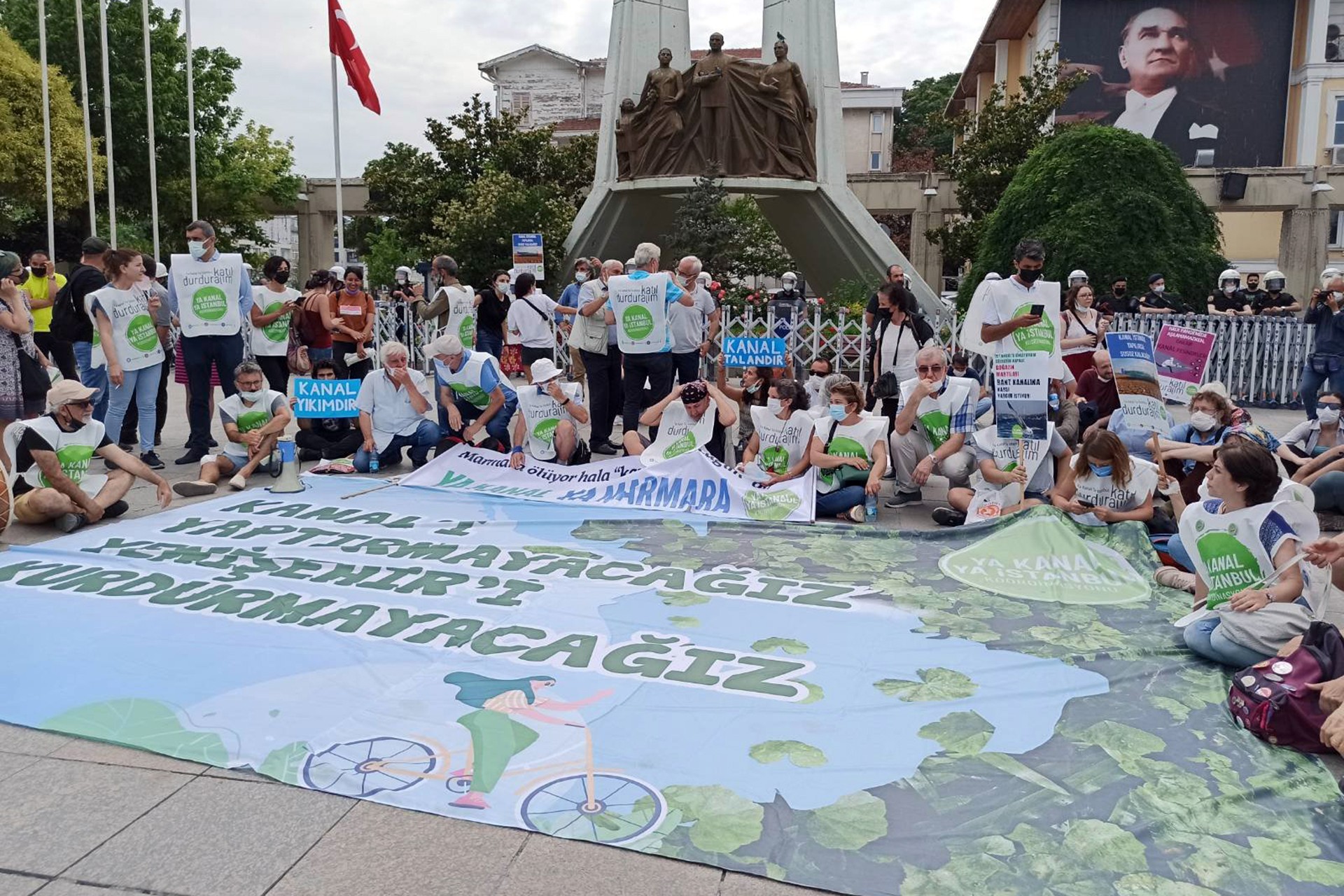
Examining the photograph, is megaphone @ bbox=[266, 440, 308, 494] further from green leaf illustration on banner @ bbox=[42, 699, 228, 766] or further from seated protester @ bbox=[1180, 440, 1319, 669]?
seated protester @ bbox=[1180, 440, 1319, 669]

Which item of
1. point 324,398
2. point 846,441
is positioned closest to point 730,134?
point 324,398

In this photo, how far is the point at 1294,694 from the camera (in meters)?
4.09

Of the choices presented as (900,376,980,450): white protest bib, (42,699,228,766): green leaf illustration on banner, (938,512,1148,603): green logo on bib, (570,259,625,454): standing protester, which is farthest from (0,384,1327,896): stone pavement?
(570,259,625,454): standing protester

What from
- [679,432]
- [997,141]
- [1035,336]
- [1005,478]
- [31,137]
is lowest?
[1005,478]

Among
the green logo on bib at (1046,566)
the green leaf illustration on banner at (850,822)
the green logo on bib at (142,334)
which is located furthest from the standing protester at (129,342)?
the green leaf illustration on banner at (850,822)

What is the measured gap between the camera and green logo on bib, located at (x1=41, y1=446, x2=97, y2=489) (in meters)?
7.45

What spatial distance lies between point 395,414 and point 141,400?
2186 mm

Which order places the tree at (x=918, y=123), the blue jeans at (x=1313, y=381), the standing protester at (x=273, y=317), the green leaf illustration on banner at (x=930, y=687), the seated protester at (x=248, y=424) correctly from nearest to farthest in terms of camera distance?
1. the green leaf illustration on banner at (x=930, y=687)
2. the seated protester at (x=248, y=424)
3. the standing protester at (x=273, y=317)
4. the blue jeans at (x=1313, y=381)
5. the tree at (x=918, y=123)

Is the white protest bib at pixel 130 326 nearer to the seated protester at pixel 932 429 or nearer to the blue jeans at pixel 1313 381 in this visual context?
the seated protester at pixel 932 429

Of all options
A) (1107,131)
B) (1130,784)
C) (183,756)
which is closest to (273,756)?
(183,756)

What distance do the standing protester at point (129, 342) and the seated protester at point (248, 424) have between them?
0.86 m

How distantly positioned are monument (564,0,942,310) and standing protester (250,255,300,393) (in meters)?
11.5

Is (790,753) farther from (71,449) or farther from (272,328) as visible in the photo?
(272,328)

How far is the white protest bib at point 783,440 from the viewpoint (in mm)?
8422
